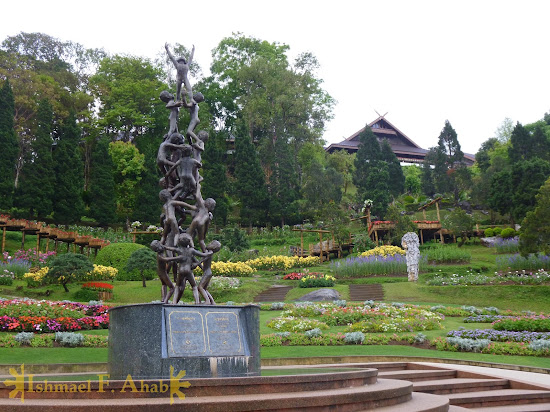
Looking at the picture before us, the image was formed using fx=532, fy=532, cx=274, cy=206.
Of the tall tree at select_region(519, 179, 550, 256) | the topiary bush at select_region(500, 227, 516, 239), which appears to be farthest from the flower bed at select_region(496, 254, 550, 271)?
the topiary bush at select_region(500, 227, 516, 239)

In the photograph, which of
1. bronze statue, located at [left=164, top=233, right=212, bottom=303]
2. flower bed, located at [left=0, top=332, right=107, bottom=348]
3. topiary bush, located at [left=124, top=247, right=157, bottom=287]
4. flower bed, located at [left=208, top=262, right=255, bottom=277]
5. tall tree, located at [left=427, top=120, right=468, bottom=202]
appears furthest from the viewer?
tall tree, located at [left=427, top=120, right=468, bottom=202]

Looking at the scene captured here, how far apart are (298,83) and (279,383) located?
171ft

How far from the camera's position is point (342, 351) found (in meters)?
12.9

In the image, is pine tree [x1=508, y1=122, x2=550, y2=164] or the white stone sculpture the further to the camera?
pine tree [x1=508, y1=122, x2=550, y2=164]

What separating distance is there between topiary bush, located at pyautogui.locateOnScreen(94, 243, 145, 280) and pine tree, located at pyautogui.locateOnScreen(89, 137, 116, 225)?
1374 centimetres

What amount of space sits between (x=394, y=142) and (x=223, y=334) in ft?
217

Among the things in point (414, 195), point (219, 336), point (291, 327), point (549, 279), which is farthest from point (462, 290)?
point (414, 195)

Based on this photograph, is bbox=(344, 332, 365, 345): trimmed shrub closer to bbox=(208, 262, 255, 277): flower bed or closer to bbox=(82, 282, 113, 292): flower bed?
bbox=(82, 282, 113, 292): flower bed

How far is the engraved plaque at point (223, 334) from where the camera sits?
24.8 ft

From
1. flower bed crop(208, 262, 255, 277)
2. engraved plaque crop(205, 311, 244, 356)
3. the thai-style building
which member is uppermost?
the thai-style building

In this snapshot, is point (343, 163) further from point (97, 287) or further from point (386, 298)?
point (97, 287)

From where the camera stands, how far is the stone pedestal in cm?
714

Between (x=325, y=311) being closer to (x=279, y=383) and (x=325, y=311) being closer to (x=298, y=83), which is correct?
(x=279, y=383)

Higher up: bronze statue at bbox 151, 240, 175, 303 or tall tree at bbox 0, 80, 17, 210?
tall tree at bbox 0, 80, 17, 210
